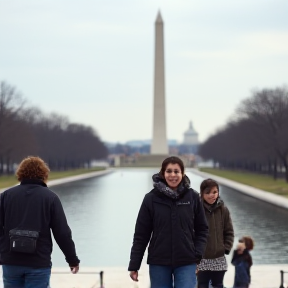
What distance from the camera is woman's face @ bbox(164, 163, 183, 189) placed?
552 cm

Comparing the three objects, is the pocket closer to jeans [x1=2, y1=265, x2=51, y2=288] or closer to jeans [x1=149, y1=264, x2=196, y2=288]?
jeans [x1=2, y1=265, x2=51, y2=288]

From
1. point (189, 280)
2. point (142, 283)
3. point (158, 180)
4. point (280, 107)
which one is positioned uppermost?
point (280, 107)

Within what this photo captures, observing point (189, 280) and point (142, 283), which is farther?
point (142, 283)

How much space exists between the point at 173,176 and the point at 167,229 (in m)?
0.39

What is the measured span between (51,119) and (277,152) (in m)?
47.0

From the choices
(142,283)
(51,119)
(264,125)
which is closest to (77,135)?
(51,119)

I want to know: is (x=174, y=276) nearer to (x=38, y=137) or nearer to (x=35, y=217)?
(x=35, y=217)

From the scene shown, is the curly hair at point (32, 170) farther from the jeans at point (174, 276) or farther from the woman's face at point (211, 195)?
the woman's face at point (211, 195)

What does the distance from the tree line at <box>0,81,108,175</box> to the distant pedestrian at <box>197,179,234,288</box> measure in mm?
47173

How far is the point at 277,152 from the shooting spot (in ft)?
165

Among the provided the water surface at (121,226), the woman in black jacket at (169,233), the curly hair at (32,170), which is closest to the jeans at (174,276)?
the woman in black jacket at (169,233)

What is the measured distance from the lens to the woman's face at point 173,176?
5.52 metres

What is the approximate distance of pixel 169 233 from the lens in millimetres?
5449

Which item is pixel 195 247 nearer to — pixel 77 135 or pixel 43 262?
pixel 43 262
